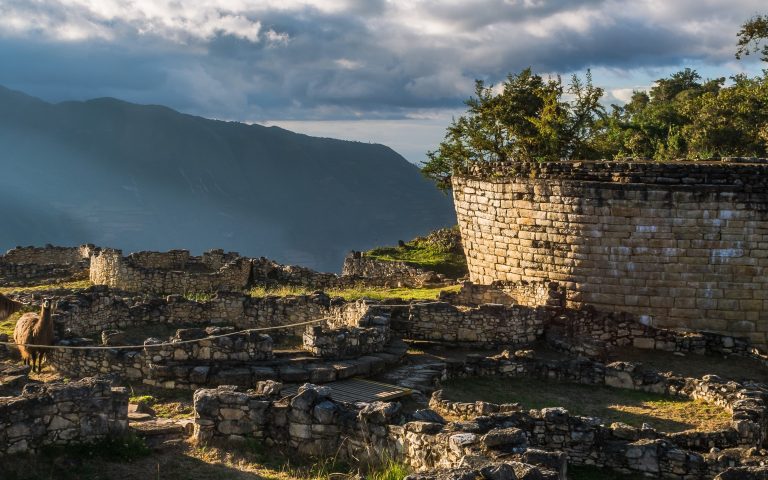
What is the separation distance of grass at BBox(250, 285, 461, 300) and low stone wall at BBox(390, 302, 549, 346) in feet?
12.9

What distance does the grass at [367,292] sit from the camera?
85.6ft

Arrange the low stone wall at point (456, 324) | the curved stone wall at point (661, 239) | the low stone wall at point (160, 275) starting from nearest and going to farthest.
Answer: the low stone wall at point (456, 324), the curved stone wall at point (661, 239), the low stone wall at point (160, 275)

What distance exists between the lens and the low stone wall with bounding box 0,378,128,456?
1117 cm

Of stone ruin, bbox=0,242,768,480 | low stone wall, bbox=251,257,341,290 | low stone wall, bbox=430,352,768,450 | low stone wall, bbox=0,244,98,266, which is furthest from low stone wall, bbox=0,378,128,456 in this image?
low stone wall, bbox=0,244,98,266

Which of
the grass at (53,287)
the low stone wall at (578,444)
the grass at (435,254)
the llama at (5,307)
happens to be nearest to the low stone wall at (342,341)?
the low stone wall at (578,444)

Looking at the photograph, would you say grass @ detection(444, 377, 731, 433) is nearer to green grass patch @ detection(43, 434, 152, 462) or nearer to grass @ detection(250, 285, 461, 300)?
green grass patch @ detection(43, 434, 152, 462)

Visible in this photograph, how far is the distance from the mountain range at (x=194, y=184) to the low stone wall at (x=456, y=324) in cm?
12583

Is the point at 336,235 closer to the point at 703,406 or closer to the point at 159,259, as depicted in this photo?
the point at 159,259

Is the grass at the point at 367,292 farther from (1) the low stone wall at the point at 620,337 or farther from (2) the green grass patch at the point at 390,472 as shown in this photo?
(2) the green grass patch at the point at 390,472

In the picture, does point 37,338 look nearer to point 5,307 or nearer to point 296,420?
point 5,307

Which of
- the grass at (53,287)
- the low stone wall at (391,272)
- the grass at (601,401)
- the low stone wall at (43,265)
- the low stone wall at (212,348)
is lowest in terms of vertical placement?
the grass at (601,401)

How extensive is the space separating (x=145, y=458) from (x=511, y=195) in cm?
1470

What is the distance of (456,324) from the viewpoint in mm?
21344

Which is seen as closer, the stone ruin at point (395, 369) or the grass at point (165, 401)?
the stone ruin at point (395, 369)
